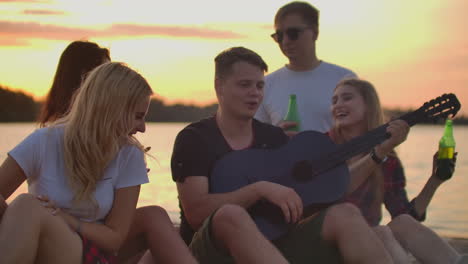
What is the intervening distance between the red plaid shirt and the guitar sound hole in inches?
11.2

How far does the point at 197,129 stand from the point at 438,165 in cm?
140

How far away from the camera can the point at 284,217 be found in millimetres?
3834

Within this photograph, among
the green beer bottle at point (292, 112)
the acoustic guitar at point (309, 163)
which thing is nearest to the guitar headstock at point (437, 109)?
the acoustic guitar at point (309, 163)

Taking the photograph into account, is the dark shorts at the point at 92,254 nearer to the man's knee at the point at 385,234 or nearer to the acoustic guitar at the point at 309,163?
the acoustic guitar at the point at 309,163

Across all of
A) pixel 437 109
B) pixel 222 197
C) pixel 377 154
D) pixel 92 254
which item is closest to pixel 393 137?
pixel 377 154

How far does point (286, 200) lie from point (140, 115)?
0.79m

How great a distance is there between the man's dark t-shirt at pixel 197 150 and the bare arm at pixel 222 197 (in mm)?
53

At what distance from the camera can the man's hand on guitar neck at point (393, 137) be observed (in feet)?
13.8

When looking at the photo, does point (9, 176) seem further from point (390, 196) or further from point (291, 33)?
point (291, 33)

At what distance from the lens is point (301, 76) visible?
5.74 metres

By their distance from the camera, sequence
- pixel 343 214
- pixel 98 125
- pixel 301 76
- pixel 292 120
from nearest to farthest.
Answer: pixel 98 125 → pixel 343 214 → pixel 292 120 → pixel 301 76

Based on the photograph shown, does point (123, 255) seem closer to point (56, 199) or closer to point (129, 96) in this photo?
point (56, 199)

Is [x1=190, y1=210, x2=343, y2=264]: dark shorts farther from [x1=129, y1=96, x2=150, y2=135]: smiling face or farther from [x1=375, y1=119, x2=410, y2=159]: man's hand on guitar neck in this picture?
[x1=375, y1=119, x2=410, y2=159]: man's hand on guitar neck

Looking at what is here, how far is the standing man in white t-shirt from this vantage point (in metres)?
5.61
